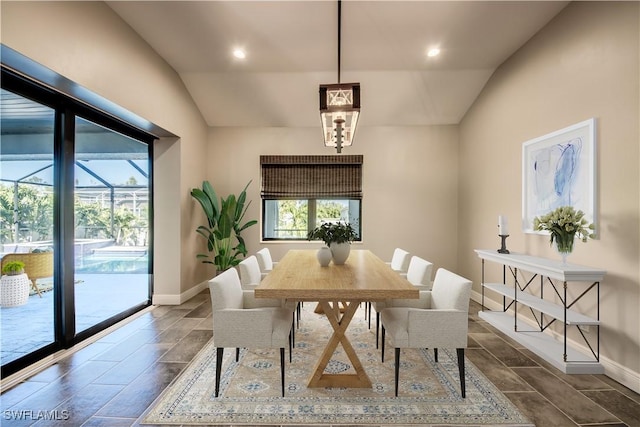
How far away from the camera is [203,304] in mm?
4121

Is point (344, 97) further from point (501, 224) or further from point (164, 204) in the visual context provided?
point (164, 204)

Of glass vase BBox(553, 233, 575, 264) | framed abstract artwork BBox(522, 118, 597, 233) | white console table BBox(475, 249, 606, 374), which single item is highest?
framed abstract artwork BBox(522, 118, 597, 233)

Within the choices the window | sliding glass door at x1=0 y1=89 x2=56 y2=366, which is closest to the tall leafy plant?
the window

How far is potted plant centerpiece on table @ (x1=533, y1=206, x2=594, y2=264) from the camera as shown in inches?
93.4

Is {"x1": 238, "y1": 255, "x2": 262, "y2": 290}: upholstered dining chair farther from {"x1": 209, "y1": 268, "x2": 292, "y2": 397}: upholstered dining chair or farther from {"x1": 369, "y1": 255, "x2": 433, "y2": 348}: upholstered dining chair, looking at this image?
{"x1": 369, "y1": 255, "x2": 433, "y2": 348}: upholstered dining chair

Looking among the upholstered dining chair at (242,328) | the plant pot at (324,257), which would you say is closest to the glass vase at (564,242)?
the plant pot at (324,257)

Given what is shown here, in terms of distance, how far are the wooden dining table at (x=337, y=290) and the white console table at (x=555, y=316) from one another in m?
1.32

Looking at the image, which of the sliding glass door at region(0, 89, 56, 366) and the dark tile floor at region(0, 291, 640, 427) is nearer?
the dark tile floor at region(0, 291, 640, 427)

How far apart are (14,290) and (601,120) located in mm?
4892

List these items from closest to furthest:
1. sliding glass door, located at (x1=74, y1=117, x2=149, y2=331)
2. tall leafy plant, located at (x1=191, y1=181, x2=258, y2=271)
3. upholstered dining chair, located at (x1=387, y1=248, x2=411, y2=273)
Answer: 1. sliding glass door, located at (x1=74, y1=117, x2=149, y2=331)
2. upholstered dining chair, located at (x1=387, y1=248, x2=411, y2=273)
3. tall leafy plant, located at (x1=191, y1=181, x2=258, y2=271)

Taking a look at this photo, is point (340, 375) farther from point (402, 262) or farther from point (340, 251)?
point (402, 262)

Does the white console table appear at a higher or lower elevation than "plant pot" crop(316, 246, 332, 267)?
lower

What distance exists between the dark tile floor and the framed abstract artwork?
130 cm

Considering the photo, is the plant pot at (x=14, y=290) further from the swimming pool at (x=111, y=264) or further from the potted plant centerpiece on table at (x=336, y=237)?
the potted plant centerpiece on table at (x=336, y=237)
